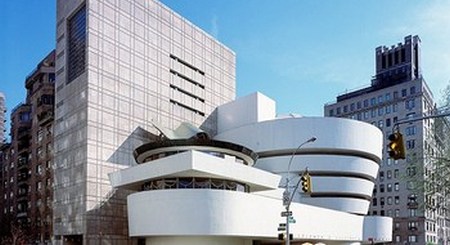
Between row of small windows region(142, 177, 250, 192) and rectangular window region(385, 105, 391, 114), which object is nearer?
row of small windows region(142, 177, 250, 192)

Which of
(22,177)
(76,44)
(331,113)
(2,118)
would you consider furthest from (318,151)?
(2,118)

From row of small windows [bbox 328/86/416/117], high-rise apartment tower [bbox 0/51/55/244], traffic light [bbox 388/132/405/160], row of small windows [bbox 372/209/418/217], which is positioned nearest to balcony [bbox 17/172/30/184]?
high-rise apartment tower [bbox 0/51/55/244]

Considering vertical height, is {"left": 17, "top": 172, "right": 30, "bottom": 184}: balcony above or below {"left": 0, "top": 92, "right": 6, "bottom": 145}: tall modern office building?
below

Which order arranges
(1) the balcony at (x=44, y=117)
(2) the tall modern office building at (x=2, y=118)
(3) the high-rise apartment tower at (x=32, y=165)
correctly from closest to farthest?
1. (3) the high-rise apartment tower at (x=32, y=165)
2. (1) the balcony at (x=44, y=117)
3. (2) the tall modern office building at (x=2, y=118)

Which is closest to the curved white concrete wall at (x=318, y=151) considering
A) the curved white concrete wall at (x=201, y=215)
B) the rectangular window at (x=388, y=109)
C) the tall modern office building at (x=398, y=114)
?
the curved white concrete wall at (x=201, y=215)

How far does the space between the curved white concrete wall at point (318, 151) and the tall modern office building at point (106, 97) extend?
42.4 feet

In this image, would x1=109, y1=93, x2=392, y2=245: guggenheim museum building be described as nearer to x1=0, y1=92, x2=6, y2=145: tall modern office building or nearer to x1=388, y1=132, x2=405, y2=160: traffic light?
x1=388, y1=132, x2=405, y2=160: traffic light

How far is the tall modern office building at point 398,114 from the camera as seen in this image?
396 ft

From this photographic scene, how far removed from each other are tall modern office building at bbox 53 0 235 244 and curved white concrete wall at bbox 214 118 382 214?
42.4 ft

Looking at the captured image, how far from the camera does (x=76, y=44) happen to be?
74750 mm

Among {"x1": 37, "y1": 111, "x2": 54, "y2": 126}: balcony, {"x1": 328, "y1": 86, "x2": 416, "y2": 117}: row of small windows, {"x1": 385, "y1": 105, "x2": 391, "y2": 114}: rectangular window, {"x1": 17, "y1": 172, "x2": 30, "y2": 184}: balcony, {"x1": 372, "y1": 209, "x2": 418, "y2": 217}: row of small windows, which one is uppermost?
{"x1": 328, "y1": 86, "x2": 416, "y2": 117}: row of small windows

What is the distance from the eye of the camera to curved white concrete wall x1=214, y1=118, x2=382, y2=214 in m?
81.8

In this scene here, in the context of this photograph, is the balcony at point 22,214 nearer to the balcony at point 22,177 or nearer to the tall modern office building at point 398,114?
the balcony at point 22,177

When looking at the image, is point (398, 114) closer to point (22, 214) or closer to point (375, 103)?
point (375, 103)
